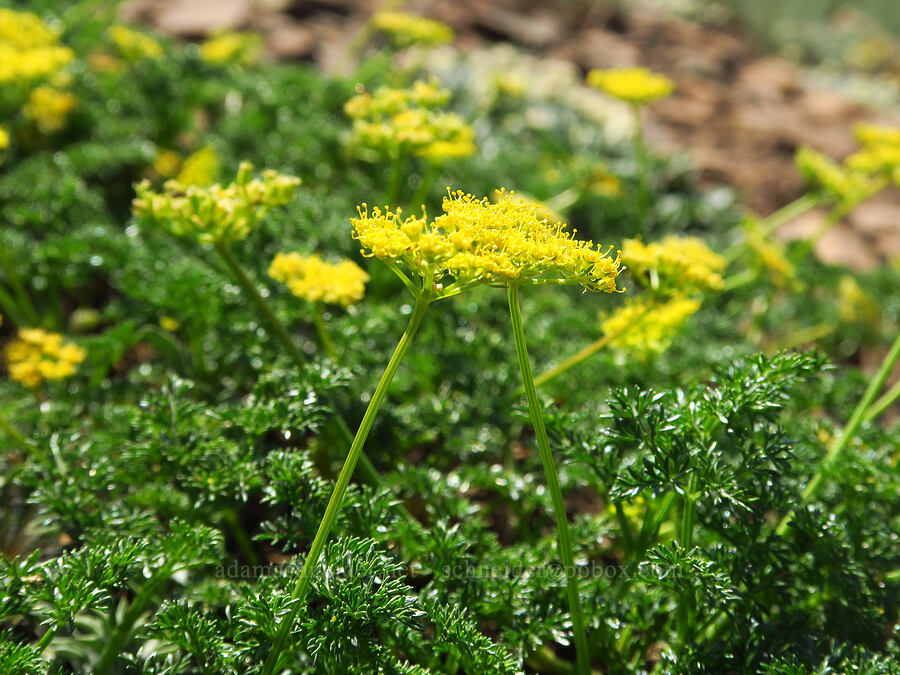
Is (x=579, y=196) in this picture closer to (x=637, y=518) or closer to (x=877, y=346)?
(x=877, y=346)

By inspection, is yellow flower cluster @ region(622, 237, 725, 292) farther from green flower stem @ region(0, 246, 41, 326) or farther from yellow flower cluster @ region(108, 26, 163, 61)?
yellow flower cluster @ region(108, 26, 163, 61)

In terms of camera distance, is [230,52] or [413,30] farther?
[230,52]

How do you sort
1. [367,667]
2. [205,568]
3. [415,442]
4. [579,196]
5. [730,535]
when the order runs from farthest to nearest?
[579,196]
[415,442]
[205,568]
[730,535]
[367,667]

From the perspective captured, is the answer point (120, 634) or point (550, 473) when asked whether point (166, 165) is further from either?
point (550, 473)

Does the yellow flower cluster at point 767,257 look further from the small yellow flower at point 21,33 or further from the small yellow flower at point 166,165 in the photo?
the small yellow flower at point 21,33

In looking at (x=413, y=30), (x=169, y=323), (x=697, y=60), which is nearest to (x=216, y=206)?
(x=169, y=323)

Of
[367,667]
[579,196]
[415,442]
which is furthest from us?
[579,196]

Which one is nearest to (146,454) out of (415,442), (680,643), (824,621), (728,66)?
(415,442)
